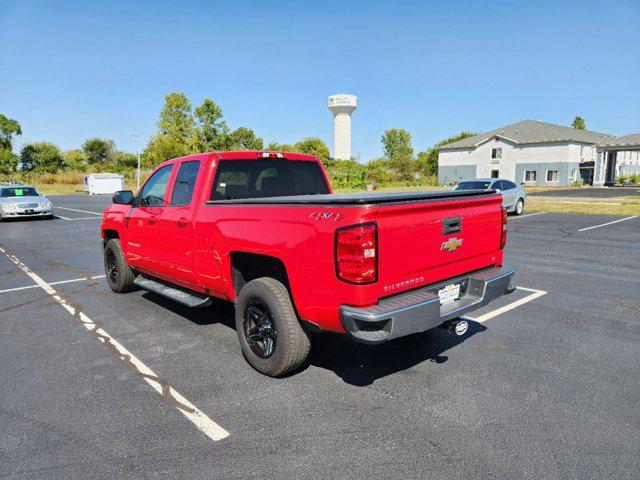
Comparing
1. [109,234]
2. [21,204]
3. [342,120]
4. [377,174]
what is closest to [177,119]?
[377,174]

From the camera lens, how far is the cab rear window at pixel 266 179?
4836mm

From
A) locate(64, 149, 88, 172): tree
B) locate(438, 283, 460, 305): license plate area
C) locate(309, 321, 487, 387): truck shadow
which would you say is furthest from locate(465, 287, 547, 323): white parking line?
locate(64, 149, 88, 172): tree

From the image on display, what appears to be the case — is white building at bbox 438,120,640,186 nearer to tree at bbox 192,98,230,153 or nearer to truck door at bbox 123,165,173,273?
tree at bbox 192,98,230,153

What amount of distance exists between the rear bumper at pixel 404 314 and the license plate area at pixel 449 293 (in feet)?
0.10

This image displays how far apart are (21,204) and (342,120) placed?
106 metres

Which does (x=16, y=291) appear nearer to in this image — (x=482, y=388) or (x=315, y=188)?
(x=315, y=188)

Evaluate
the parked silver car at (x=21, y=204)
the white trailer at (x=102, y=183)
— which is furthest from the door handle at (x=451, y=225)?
the white trailer at (x=102, y=183)

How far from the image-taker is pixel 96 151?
292 feet

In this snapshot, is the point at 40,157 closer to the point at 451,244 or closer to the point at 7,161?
the point at 7,161

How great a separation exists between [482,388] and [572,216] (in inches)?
690

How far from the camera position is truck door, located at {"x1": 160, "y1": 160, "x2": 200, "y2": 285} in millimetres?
4738

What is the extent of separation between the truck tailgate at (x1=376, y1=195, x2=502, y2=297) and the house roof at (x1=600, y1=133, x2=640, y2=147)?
55189 mm

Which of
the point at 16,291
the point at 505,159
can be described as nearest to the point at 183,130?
the point at 505,159

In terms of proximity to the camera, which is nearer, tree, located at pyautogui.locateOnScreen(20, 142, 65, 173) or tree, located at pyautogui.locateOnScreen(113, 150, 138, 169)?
tree, located at pyautogui.locateOnScreen(20, 142, 65, 173)
